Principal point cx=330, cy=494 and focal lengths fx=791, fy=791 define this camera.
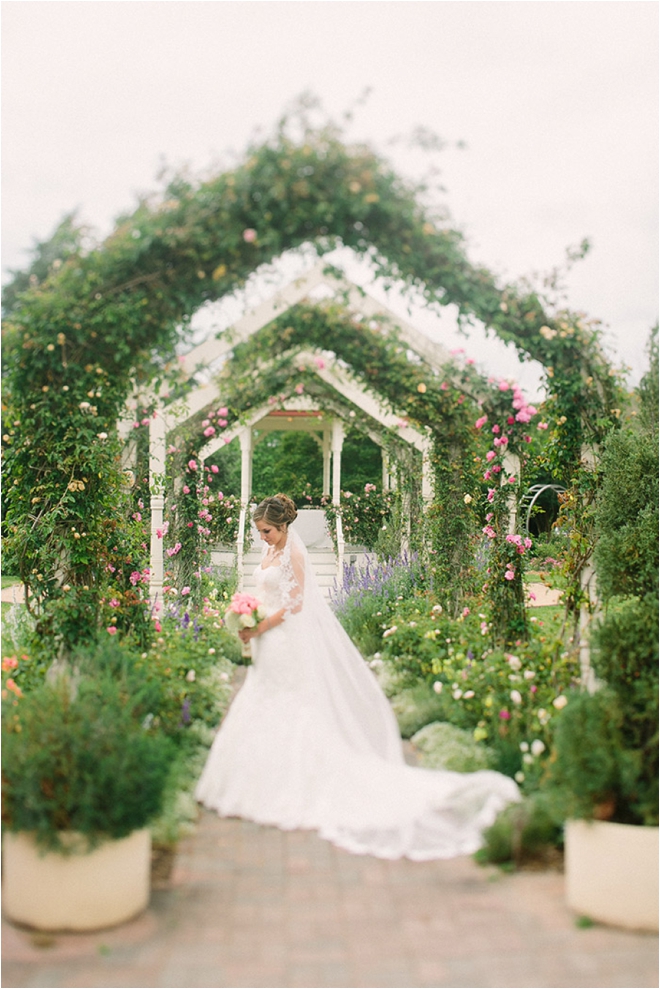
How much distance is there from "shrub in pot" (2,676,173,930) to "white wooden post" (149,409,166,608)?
4.52 meters

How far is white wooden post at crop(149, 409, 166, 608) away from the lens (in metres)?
7.79

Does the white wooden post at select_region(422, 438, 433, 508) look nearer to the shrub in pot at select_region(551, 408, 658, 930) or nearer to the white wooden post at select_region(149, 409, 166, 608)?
the white wooden post at select_region(149, 409, 166, 608)

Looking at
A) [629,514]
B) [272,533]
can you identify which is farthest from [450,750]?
[629,514]

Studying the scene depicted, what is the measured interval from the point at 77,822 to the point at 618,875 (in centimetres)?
212

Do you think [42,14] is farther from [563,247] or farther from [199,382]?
[563,247]

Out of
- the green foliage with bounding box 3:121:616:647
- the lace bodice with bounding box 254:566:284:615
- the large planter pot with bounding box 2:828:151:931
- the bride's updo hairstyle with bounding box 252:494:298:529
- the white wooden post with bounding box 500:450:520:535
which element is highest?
the green foliage with bounding box 3:121:616:647

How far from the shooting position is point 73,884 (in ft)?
10.1

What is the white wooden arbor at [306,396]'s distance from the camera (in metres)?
5.13

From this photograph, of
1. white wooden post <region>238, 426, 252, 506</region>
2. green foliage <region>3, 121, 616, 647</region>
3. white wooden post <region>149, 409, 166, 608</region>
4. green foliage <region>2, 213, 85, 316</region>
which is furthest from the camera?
white wooden post <region>238, 426, 252, 506</region>

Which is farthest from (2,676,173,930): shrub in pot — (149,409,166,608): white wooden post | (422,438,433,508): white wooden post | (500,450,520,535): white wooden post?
(422,438,433,508): white wooden post

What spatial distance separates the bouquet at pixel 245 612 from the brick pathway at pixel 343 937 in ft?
5.57

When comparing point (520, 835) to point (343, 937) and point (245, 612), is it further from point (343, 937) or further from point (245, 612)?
point (245, 612)

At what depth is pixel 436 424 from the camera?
24.6 feet

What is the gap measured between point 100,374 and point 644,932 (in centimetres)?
395
